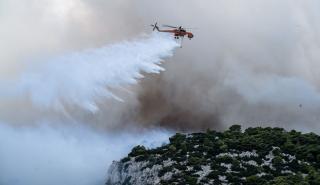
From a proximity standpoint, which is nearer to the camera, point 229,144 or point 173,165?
point 173,165

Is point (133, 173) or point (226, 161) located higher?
point (226, 161)

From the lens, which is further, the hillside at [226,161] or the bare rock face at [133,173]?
the bare rock face at [133,173]

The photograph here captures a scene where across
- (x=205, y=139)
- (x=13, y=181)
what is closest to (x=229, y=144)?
(x=205, y=139)

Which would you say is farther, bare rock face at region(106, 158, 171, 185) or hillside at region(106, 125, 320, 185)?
bare rock face at region(106, 158, 171, 185)

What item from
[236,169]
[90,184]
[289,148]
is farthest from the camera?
[90,184]

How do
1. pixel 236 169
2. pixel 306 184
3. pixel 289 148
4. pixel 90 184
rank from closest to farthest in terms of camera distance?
pixel 306 184 → pixel 236 169 → pixel 289 148 → pixel 90 184

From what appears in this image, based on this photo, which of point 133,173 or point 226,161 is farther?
point 133,173

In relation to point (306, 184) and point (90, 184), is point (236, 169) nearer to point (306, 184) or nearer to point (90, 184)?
point (306, 184)

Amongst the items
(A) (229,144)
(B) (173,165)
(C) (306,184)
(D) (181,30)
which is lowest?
(C) (306,184)
